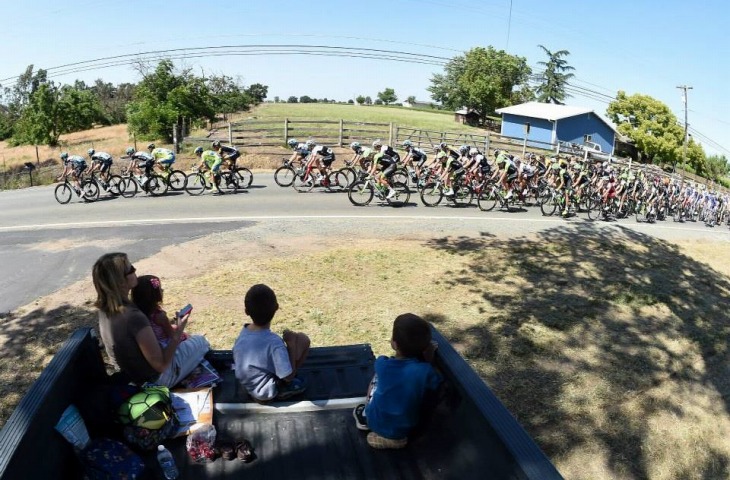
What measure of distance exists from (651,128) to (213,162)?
6542cm

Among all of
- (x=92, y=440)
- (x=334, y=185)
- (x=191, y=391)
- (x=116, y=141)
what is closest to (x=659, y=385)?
(x=191, y=391)

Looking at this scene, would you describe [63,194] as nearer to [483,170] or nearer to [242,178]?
[242,178]

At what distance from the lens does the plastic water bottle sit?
329 centimetres

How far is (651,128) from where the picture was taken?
6719 centimetres

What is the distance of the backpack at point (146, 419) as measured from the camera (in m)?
3.45

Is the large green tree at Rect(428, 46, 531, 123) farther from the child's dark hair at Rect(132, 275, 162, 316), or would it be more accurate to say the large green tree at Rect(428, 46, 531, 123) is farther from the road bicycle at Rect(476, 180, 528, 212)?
the child's dark hair at Rect(132, 275, 162, 316)

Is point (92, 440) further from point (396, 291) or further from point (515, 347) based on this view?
point (396, 291)

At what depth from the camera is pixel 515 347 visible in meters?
6.77

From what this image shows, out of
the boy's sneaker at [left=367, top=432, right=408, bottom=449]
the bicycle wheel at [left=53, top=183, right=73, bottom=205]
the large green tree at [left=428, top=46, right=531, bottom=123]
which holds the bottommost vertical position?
the bicycle wheel at [left=53, top=183, right=73, bottom=205]

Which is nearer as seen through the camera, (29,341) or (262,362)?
(262,362)

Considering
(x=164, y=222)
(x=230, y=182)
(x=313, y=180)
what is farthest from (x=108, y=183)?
(x=313, y=180)

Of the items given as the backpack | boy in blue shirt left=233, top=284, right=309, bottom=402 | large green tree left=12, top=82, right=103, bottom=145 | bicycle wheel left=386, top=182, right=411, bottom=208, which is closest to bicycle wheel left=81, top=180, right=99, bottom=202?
bicycle wheel left=386, top=182, right=411, bottom=208

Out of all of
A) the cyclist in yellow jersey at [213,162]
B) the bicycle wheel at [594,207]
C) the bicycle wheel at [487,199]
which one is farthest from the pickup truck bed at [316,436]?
the bicycle wheel at [594,207]

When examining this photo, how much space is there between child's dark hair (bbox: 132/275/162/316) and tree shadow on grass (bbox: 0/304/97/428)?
7.29 ft
